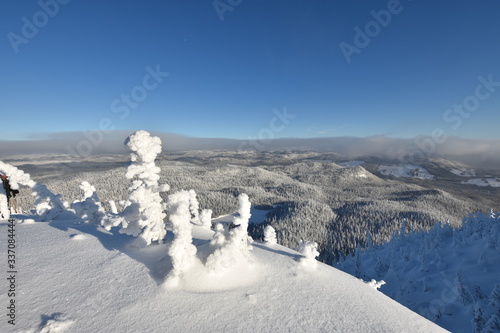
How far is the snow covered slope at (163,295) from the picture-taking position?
8602 millimetres

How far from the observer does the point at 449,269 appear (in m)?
27.9

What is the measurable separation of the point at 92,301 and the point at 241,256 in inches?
287

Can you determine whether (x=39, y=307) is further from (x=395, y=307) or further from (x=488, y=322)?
(x=488, y=322)

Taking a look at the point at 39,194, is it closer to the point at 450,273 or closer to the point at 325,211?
the point at 450,273

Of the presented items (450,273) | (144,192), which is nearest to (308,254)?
(144,192)

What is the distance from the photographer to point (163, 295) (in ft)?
32.9

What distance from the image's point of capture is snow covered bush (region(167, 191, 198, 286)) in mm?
11039

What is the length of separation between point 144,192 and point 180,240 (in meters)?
3.91

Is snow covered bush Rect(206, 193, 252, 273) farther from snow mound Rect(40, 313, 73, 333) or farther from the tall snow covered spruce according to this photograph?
snow mound Rect(40, 313, 73, 333)

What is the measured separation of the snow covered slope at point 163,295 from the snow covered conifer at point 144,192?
1.08 metres

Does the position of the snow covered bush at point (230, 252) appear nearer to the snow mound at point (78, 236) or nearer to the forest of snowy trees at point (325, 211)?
the snow mound at point (78, 236)

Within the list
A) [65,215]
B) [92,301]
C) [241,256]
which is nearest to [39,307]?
[92,301]

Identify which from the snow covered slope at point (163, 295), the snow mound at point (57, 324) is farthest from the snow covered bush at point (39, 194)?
the snow mound at point (57, 324)

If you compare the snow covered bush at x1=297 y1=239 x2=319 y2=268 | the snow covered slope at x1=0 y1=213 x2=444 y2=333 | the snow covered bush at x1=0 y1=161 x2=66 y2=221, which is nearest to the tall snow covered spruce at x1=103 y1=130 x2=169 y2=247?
the snow covered slope at x1=0 y1=213 x2=444 y2=333
